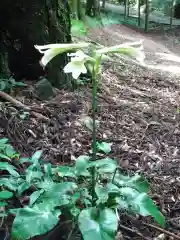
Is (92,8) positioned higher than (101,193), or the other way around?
(92,8)

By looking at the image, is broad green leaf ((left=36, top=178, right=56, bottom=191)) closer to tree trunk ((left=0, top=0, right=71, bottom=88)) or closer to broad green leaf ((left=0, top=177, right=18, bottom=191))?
broad green leaf ((left=0, top=177, right=18, bottom=191))

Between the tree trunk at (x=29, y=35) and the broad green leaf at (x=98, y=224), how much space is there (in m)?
2.34

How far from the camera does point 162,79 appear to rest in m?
5.72

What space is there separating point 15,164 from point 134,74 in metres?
3.58

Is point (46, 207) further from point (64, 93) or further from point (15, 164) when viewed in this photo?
point (64, 93)

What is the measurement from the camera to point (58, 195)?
5.73 feet

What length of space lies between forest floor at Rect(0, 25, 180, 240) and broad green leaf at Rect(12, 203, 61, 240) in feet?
1.94

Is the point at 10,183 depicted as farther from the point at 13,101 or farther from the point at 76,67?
the point at 13,101

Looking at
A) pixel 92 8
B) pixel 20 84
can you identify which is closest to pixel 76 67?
pixel 20 84

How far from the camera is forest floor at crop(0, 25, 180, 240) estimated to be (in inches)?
98.8

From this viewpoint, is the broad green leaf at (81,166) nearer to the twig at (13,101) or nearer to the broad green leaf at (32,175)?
the broad green leaf at (32,175)

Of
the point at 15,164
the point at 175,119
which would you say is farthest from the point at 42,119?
the point at 175,119

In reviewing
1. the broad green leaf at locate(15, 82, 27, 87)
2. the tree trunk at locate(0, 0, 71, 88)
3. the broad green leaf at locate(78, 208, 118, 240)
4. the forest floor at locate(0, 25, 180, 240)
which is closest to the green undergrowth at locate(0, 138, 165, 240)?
the broad green leaf at locate(78, 208, 118, 240)

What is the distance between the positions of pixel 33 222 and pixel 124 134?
6.08 feet
